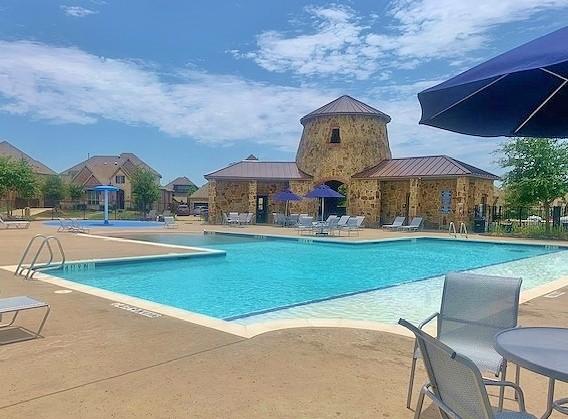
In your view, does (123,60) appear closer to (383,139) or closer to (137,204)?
(383,139)

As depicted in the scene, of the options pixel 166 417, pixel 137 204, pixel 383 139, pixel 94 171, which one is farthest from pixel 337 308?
pixel 94 171

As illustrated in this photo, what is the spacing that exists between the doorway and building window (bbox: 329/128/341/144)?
5.41 meters

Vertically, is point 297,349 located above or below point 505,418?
below

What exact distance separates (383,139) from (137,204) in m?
23.2

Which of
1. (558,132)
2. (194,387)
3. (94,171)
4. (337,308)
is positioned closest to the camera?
(194,387)

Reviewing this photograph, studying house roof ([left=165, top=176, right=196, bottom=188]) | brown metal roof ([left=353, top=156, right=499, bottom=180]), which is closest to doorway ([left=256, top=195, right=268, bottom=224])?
brown metal roof ([left=353, top=156, right=499, bottom=180])

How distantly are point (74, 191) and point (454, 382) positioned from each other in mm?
48362

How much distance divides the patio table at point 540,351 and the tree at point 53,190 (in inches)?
1871

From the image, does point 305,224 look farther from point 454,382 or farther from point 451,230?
point 454,382

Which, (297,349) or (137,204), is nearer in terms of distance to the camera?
(297,349)

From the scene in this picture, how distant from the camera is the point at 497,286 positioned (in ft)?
10.8

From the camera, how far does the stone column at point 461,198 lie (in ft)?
73.5

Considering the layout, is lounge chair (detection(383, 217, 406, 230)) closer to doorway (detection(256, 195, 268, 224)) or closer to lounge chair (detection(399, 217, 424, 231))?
lounge chair (detection(399, 217, 424, 231))

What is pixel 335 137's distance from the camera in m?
27.2
